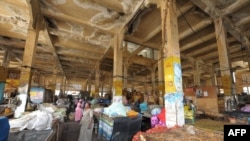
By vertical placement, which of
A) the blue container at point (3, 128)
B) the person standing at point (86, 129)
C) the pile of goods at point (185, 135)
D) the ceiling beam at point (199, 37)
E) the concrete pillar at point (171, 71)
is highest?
the ceiling beam at point (199, 37)

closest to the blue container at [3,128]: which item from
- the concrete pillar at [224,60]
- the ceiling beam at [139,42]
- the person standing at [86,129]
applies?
the person standing at [86,129]

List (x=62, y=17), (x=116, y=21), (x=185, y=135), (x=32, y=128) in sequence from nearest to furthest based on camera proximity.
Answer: (x=185, y=135)
(x=32, y=128)
(x=62, y=17)
(x=116, y=21)

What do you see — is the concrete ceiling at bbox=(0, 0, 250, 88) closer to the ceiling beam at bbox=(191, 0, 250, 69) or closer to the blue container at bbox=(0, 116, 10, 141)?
the ceiling beam at bbox=(191, 0, 250, 69)

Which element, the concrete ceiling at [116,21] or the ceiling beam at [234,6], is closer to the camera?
the ceiling beam at [234,6]

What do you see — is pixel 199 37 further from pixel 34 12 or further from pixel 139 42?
pixel 34 12

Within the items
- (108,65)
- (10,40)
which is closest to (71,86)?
(108,65)

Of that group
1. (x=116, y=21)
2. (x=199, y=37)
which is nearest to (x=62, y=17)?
(x=116, y=21)

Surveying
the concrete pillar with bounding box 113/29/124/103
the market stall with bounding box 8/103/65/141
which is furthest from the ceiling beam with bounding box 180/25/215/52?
the market stall with bounding box 8/103/65/141

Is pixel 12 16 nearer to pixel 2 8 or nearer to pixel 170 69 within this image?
pixel 2 8

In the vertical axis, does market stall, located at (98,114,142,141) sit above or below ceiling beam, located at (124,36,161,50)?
below

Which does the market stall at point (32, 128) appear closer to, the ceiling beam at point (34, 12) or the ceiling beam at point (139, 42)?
the ceiling beam at point (34, 12)

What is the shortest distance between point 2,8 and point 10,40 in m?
3.80

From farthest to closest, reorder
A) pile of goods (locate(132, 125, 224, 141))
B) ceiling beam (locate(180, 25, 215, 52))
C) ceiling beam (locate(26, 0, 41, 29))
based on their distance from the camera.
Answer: ceiling beam (locate(180, 25, 215, 52)) → ceiling beam (locate(26, 0, 41, 29)) → pile of goods (locate(132, 125, 224, 141))

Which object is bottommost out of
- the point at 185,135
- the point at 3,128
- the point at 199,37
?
the point at 185,135
